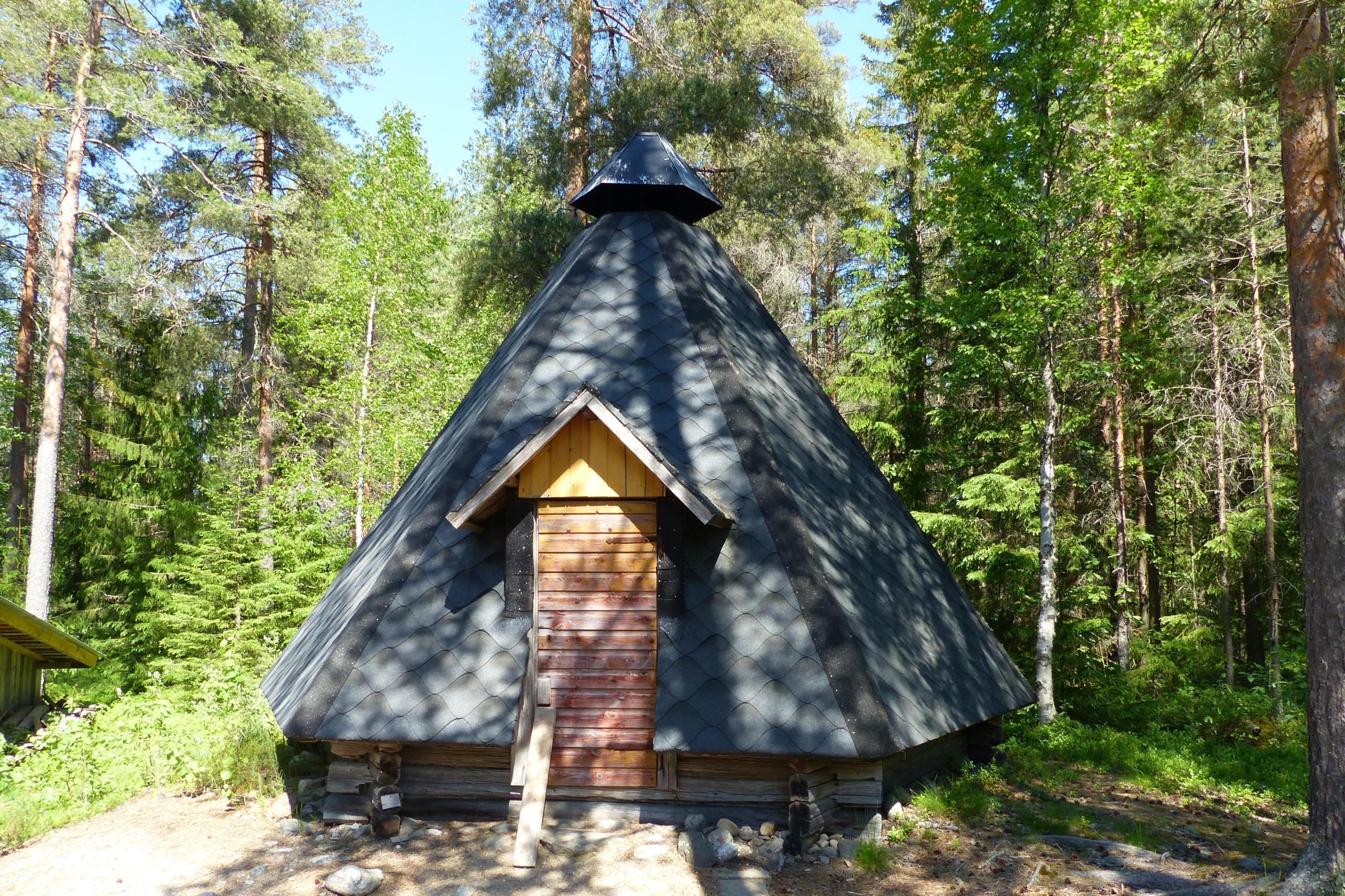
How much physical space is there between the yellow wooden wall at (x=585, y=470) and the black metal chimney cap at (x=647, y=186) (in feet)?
11.3

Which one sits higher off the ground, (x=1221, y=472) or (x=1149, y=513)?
(x=1221, y=472)

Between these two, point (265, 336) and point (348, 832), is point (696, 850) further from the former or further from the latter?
point (265, 336)

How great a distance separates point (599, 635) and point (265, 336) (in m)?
15.4

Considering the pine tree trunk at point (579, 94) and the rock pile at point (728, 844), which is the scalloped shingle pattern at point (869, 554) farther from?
the pine tree trunk at point (579, 94)

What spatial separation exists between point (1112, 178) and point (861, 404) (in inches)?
273

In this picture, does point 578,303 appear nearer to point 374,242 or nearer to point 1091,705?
point 1091,705

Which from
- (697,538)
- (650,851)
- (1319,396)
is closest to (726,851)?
A: (650,851)

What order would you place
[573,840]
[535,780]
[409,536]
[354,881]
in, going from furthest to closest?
[409,536] → [573,840] → [535,780] → [354,881]

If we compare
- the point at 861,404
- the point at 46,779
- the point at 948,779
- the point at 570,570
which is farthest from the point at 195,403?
the point at 948,779

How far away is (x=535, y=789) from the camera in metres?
5.59

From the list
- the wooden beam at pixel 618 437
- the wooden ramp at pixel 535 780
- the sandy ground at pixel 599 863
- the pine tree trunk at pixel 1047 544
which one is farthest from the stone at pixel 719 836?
the pine tree trunk at pixel 1047 544

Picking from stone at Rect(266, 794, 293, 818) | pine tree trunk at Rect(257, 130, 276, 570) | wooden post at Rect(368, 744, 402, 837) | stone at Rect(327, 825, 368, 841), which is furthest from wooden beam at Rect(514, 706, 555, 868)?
pine tree trunk at Rect(257, 130, 276, 570)

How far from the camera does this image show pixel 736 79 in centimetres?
1381

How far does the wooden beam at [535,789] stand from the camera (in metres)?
5.37
